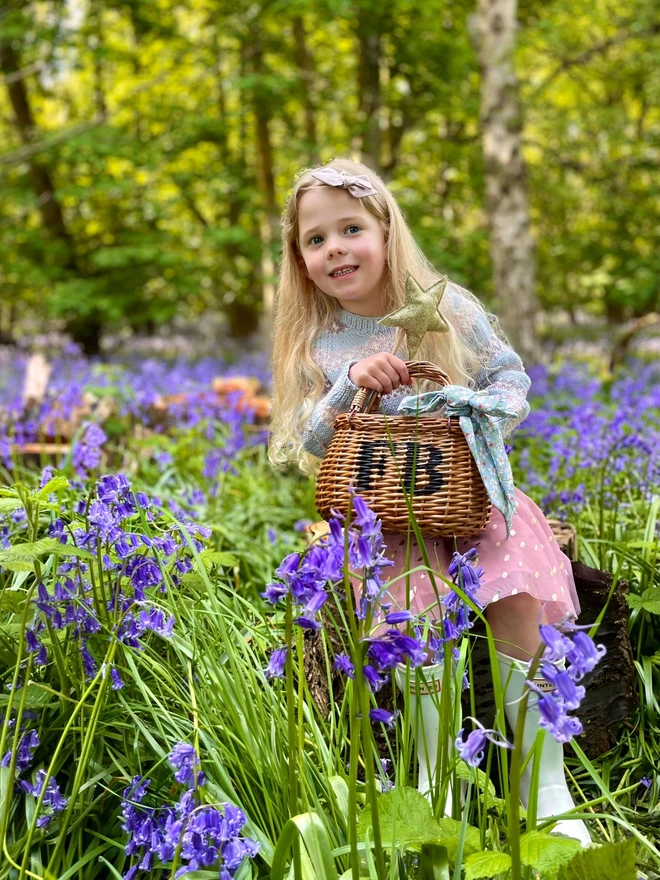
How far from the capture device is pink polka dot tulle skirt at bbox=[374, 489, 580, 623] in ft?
6.74

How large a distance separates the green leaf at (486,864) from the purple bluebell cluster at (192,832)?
1.31 feet

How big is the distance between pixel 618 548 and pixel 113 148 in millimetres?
8154

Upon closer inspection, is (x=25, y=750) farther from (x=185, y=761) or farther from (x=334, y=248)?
(x=334, y=248)

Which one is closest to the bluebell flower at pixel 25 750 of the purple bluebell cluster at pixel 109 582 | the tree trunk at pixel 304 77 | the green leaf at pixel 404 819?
the purple bluebell cluster at pixel 109 582

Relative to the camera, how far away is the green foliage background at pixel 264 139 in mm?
9312

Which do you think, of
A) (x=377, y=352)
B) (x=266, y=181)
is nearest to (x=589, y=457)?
(x=377, y=352)

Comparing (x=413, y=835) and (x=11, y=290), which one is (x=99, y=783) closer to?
(x=413, y=835)

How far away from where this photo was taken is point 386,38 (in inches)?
437

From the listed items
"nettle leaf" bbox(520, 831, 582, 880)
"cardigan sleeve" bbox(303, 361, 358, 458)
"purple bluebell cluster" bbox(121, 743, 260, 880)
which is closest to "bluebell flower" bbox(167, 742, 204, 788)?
"purple bluebell cluster" bbox(121, 743, 260, 880)

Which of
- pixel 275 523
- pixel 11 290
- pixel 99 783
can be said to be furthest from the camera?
pixel 11 290

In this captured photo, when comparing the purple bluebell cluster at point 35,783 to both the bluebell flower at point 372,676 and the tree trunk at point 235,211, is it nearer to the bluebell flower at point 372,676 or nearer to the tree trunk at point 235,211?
the bluebell flower at point 372,676

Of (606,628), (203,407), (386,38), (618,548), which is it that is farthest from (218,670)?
(386,38)

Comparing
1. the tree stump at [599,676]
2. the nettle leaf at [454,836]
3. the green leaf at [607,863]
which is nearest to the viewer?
the green leaf at [607,863]

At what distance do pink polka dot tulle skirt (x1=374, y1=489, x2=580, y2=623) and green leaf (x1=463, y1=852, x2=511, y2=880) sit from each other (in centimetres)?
69
